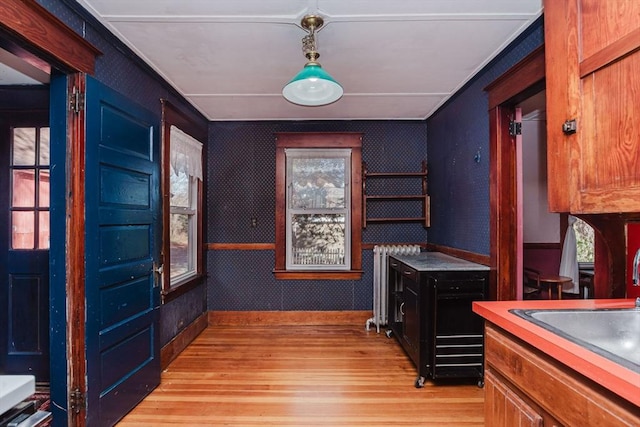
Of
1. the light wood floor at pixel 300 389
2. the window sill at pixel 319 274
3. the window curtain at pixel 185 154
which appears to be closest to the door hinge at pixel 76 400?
the light wood floor at pixel 300 389

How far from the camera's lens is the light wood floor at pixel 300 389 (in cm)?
238

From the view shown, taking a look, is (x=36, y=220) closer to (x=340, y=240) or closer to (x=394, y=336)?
(x=340, y=240)

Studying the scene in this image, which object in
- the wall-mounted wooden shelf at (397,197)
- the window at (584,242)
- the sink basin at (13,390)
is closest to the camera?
the sink basin at (13,390)

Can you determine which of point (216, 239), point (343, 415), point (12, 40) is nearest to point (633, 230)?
point (343, 415)

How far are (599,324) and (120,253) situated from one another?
2.68m

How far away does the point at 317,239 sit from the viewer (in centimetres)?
449

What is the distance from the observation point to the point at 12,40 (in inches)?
65.6

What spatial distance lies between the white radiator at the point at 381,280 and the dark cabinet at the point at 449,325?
1.18m

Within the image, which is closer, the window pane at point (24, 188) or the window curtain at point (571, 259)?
the window pane at point (24, 188)

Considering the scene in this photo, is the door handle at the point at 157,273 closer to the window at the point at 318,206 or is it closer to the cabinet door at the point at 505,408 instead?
the window at the point at 318,206

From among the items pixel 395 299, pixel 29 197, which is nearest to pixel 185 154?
pixel 29 197

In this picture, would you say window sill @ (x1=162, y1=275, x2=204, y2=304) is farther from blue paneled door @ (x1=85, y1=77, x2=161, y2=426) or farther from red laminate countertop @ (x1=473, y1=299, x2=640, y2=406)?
red laminate countertop @ (x1=473, y1=299, x2=640, y2=406)

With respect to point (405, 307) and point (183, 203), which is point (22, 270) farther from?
point (405, 307)

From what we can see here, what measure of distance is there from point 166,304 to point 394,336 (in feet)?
7.83
